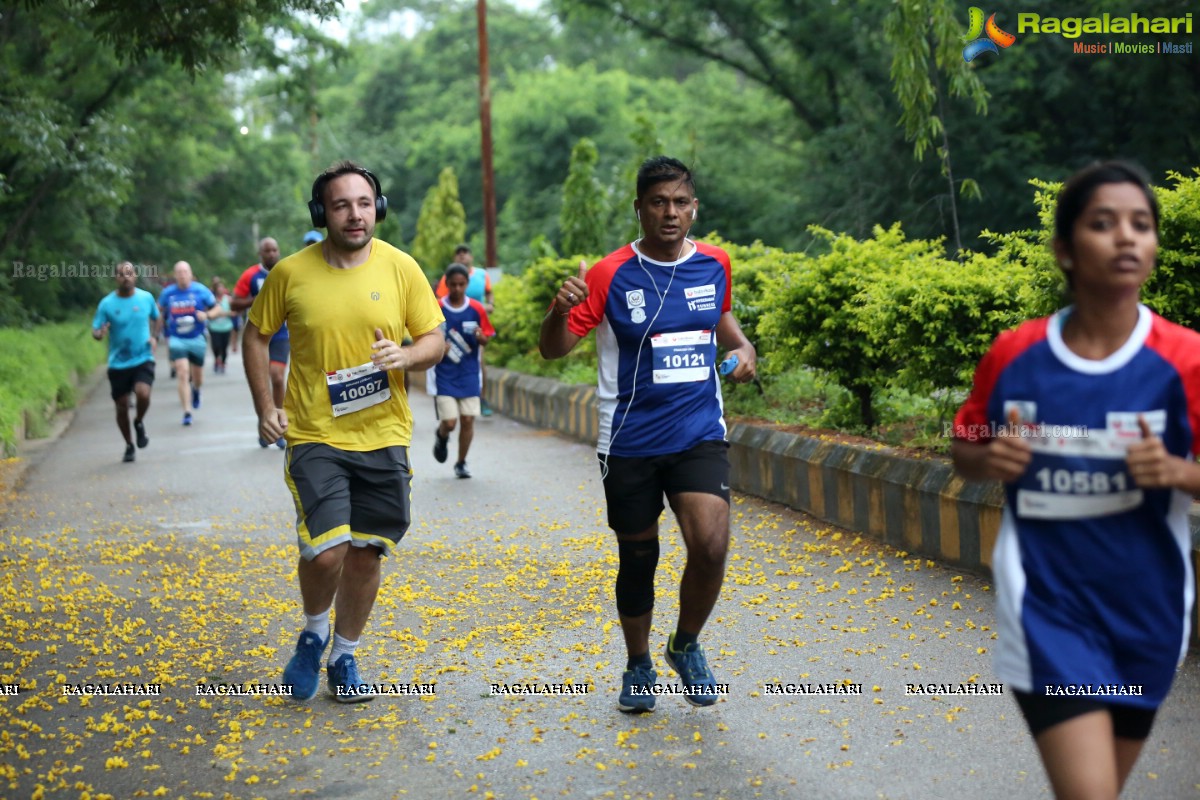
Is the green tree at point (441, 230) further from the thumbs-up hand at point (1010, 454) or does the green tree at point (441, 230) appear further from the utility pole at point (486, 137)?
the thumbs-up hand at point (1010, 454)

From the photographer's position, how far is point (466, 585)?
8.30 meters

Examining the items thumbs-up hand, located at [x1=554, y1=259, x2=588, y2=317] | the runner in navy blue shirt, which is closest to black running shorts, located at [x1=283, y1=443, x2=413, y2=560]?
thumbs-up hand, located at [x1=554, y1=259, x2=588, y2=317]

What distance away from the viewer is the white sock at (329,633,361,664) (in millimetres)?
6008

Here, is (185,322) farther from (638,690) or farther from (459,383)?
(638,690)

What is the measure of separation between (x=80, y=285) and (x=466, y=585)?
103 feet

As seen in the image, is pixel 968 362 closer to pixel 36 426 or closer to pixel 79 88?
pixel 36 426

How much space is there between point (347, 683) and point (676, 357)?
6.12ft

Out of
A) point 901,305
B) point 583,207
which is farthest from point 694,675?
point 583,207

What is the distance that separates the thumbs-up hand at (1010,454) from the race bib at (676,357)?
2243 millimetres

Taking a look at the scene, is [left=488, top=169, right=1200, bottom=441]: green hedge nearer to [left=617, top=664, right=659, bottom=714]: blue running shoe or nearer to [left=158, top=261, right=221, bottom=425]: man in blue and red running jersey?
[left=617, top=664, right=659, bottom=714]: blue running shoe

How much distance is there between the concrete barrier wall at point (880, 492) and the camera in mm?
7801

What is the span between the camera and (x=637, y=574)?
5.66 m

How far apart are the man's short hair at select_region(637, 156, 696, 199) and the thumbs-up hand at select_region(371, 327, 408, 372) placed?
3.65 ft

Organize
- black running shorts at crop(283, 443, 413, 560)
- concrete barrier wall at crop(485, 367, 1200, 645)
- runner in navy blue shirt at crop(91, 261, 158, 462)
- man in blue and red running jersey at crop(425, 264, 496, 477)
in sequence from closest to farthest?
black running shorts at crop(283, 443, 413, 560) < concrete barrier wall at crop(485, 367, 1200, 645) < man in blue and red running jersey at crop(425, 264, 496, 477) < runner in navy blue shirt at crop(91, 261, 158, 462)
